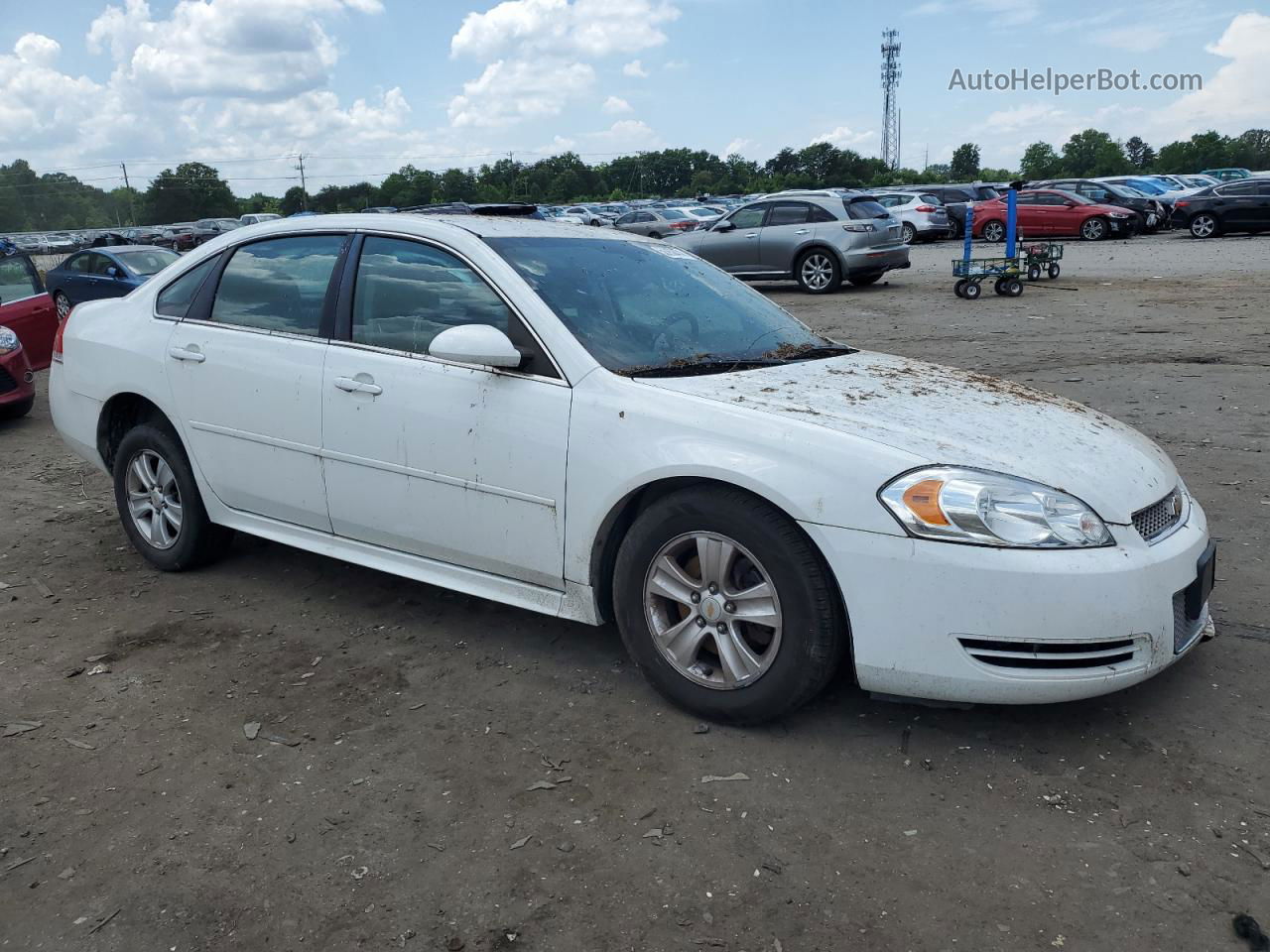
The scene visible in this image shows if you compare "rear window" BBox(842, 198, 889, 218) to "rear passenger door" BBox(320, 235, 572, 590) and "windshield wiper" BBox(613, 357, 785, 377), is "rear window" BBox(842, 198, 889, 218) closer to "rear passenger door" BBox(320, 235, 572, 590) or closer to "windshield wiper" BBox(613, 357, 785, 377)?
"windshield wiper" BBox(613, 357, 785, 377)

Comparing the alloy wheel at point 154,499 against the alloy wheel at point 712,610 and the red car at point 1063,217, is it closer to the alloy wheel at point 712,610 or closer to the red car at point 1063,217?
the alloy wheel at point 712,610

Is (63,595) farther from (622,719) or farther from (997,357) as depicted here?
(997,357)

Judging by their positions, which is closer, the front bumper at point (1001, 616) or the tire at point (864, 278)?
the front bumper at point (1001, 616)

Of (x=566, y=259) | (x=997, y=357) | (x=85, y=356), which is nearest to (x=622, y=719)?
(x=566, y=259)

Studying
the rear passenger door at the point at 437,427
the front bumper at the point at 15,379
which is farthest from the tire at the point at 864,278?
the rear passenger door at the point at 437,427

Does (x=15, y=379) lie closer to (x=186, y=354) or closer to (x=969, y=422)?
(x=186, y=354)

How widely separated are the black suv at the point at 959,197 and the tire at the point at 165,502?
94.3 ft

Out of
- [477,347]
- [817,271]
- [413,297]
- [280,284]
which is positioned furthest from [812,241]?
[477,347]

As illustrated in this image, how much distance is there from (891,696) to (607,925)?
1.16m

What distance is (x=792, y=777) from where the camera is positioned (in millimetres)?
3096

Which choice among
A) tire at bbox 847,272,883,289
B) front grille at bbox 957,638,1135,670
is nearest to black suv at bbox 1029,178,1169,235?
tire at bbox 847,272,883,289

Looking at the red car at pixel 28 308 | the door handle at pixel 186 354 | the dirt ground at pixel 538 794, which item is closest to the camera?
the dirt ground at pixel 538 794

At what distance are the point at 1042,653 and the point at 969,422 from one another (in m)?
0.79

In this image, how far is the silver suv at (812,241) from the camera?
1775 cm
